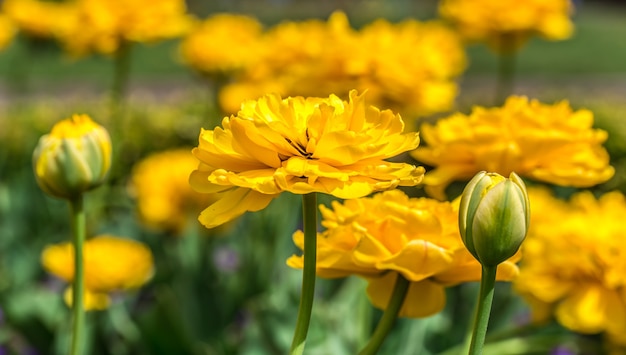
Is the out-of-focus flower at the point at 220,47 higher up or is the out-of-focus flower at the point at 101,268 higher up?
the out-of-focus flower at the point at 220,47

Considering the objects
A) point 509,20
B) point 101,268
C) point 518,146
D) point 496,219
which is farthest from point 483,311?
point 509,20

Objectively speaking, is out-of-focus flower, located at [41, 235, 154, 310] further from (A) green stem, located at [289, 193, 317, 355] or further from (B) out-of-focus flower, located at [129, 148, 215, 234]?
(A) green stem, located at [289, 193, 317, 355]

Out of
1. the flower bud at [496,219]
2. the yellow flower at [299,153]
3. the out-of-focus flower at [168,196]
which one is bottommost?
the out-of-focus flower at [168,196]

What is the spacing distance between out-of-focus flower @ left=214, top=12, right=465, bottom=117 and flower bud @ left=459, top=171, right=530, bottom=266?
3.38 feet

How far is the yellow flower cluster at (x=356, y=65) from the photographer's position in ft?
5.57

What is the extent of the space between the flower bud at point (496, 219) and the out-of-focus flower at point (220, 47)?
1.63 meters

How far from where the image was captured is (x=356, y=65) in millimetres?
1668

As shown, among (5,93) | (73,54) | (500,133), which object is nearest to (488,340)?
(500,133)

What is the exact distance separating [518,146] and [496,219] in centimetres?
33

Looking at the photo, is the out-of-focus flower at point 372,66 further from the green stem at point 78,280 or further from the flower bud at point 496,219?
the flower bud at point 496,219

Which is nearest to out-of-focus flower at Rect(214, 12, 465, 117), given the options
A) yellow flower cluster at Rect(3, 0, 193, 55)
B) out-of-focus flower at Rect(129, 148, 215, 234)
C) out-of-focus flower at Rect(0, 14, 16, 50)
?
yellow flower cluster at Rect(3, 0, 193, 55)

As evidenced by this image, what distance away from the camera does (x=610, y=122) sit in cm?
342

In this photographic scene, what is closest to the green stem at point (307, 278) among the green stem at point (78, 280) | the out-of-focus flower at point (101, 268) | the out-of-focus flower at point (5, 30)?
the green stem at point (78, 280)

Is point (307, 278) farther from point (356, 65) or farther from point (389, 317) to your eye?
point (356, 65)
